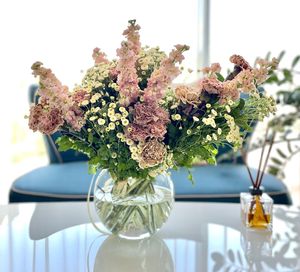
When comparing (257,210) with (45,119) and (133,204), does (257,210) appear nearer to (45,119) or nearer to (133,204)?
(133,204)

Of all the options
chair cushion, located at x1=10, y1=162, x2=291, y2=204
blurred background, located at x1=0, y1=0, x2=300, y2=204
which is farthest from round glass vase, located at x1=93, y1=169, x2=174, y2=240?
blurred background, located at x1=0, y1=0, x2=300, y2=204

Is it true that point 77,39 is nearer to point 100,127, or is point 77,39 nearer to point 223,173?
point 223,173

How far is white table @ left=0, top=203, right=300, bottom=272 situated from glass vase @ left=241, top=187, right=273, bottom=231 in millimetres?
29

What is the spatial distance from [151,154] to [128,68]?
184mm

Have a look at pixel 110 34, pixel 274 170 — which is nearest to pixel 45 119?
pixel 274 170

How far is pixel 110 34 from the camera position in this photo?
296cm

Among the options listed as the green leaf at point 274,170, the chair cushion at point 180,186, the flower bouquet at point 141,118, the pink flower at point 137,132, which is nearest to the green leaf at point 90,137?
the flower bouquet at point 141,118

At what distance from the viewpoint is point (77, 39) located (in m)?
2.96

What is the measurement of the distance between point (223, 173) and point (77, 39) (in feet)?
4.26

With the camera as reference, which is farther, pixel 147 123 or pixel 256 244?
pixel 256 244

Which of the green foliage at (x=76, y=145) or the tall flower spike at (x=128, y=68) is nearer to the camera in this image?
the tall flower spike at (x=128, y=68)

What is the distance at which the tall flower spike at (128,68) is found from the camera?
97cm

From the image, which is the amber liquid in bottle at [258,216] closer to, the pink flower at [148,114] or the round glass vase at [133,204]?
the round glass vase at [133,204]

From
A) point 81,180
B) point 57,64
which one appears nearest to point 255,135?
point 81,180
